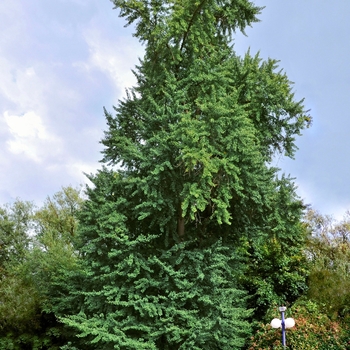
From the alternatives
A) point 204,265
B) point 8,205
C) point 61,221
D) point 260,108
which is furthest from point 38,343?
point 260,108

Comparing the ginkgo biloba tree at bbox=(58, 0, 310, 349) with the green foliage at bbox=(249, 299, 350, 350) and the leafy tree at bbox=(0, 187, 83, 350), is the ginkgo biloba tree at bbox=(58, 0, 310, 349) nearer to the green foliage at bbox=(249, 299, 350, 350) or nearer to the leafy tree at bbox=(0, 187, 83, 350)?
the green foliage at bbox=(249, 299, 350, 350)

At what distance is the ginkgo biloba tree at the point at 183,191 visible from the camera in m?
7.33

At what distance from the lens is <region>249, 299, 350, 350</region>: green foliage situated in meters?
8.54

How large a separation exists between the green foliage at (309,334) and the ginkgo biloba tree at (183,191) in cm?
76

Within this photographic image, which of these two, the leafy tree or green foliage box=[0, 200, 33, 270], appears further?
green foliage box=[0, 200, 33, 270]

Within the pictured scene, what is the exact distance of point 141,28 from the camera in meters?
9.24

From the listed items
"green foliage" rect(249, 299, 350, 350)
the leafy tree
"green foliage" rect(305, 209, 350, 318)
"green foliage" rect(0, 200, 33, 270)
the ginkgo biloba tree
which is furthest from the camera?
"green foliage" rect(0, 200, 33, 270)

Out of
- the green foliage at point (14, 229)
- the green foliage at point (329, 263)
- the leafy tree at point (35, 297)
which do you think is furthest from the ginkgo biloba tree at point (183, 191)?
the green foliage at point (14, 229)

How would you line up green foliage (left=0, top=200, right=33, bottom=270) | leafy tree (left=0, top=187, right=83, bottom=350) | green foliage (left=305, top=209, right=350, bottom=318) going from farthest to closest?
green foliage (left=0, top=200, right=33, bottom=270) → leafy tree (left=0, top=187, right=83, bottom=350) → green foliage (left=305, top=209, right=350, bottom=318)

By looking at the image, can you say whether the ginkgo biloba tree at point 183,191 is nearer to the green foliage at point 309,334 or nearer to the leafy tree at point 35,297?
the green foliage at point 309,334

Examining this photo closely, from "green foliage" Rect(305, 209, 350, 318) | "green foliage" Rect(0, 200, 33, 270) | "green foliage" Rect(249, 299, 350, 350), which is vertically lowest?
"green foliage" Rect(249, 299, 350, 350)

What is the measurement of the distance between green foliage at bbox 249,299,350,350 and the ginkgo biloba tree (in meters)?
0.76

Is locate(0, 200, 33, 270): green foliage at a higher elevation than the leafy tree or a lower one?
higher

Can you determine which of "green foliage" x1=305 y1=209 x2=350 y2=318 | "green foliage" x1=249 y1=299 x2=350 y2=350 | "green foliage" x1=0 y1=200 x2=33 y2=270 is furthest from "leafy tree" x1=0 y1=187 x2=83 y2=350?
"green foliage" x1=305 y1=209 x2=350 y2=318
